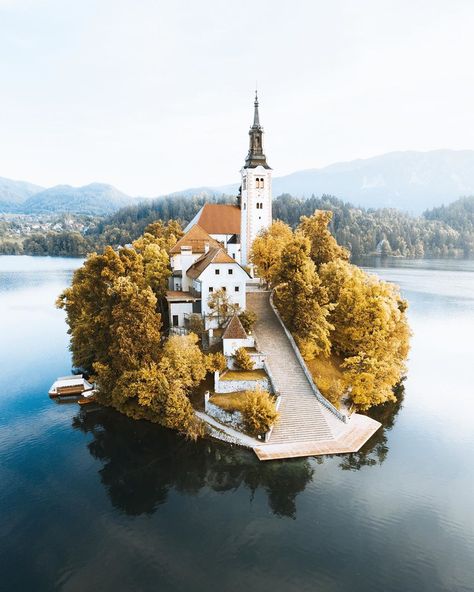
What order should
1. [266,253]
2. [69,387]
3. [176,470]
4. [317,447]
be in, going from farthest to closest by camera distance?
[266,253] → [69,387] → [317,447] → [176,470]

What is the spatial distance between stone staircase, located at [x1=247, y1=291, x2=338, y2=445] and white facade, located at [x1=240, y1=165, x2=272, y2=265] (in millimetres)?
22236

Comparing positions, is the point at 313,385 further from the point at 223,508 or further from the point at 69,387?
the point at 69,387

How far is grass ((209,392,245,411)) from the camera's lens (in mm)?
35969

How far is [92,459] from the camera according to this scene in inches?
1321

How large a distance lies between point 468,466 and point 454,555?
10773mm

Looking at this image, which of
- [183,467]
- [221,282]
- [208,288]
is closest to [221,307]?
[208,288]

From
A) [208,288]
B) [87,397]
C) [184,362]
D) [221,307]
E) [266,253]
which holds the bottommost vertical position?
[87,397]

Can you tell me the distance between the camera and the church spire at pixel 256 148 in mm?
65275

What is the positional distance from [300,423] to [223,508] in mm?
10520

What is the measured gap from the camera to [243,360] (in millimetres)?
40250

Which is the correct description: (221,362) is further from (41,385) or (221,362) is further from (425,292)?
(425,292)

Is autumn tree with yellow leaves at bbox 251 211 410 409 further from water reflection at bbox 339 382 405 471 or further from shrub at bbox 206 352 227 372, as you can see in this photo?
shrub at bbox 206 352 227 372

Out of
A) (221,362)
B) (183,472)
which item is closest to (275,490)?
(183,472)

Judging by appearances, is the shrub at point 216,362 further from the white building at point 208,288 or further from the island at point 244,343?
the white building at point 208,288
